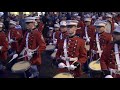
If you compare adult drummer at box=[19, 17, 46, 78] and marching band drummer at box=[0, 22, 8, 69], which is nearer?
adult drummer at box=[19, 17, 46, 78]

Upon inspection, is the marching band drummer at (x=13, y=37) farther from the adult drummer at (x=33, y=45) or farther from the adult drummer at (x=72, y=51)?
the adult drummer at (x=72, y=51)

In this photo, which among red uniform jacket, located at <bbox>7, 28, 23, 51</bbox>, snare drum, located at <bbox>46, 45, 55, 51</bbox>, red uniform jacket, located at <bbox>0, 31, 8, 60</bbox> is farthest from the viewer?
snare drum, located at <bbox>46, 45, 55, 51</bbox>

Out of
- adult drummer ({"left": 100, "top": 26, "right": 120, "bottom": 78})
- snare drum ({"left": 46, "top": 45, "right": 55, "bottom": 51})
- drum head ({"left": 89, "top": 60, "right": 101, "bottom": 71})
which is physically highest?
adult drummer ({"left": 100, "top": 26, "right": 120, "bottom": 78})

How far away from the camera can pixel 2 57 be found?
440 inches

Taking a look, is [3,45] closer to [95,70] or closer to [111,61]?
[95,70]

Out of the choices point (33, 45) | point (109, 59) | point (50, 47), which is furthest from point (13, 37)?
point (109, 59)

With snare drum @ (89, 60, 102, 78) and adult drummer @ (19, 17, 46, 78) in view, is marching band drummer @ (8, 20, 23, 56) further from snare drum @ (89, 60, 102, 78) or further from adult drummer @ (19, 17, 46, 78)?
snare drum @ (89, 60, 102, 78)

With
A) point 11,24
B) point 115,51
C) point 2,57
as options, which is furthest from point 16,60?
point 11,24

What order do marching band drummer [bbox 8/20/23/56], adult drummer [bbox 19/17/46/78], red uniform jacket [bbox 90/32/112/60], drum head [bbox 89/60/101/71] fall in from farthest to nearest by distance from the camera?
marching band drummer [bbox 8/20/23/56] < red uniform jacket [bbox 90/32/112/60] < adult drummer [bbox 19/17/46/78] < drum head [bbox 89/60/101/71]

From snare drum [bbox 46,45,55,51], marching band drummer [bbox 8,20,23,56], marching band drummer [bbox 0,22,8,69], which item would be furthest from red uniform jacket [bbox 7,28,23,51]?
marching band drummer [bbox 0,22,8,69]

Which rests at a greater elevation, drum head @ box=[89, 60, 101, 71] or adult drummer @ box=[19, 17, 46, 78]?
adult drummer @ box=[19, 17, 46, 78]

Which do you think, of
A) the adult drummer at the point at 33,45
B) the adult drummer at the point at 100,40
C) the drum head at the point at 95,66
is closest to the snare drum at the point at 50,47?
the adult drummer at the point at 100,40
